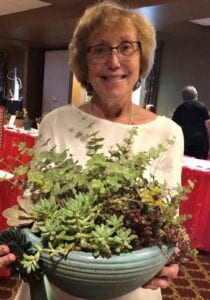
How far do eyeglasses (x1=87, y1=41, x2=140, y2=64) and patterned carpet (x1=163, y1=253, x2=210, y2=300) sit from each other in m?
1.83

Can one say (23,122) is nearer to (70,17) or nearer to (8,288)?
(70,17)

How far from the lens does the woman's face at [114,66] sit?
36.5 inches

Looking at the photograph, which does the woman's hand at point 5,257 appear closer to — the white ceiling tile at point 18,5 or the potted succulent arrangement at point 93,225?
the potted succulent arrangement at point 93,225

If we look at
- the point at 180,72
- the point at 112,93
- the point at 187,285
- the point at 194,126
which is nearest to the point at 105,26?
the point at 112,93

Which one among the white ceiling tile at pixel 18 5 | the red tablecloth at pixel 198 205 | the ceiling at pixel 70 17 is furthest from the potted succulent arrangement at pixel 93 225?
the white ceiling tile at pixel 18 5

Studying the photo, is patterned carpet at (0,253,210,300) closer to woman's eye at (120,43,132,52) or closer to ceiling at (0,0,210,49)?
woman's eye at (120,43,132,52)

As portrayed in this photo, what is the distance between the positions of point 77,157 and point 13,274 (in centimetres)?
36

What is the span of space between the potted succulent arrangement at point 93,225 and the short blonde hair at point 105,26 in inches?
17.4

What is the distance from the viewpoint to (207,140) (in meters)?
4.44

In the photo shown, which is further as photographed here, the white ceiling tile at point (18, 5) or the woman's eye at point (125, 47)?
the white ceiling tile at point (18, 5)

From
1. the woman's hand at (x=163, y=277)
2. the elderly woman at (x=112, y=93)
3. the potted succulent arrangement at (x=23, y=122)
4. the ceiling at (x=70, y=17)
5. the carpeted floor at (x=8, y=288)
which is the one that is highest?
the ceiling at (x=70, y=17)

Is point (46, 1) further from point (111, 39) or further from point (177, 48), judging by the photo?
point (111, 39)

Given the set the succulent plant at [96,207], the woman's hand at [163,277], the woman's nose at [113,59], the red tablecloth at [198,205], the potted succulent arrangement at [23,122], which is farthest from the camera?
the potted succulent arrangement at [23,122]

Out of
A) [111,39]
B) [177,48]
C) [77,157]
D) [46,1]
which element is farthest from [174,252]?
[177,48]
